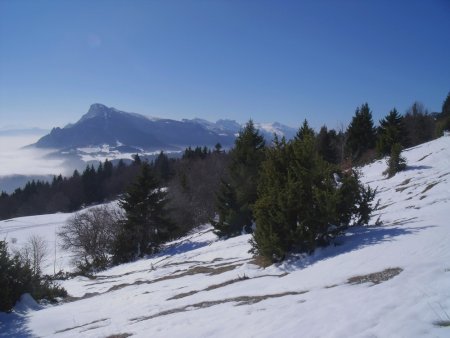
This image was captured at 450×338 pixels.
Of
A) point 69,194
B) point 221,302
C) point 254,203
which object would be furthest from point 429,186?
point 69,194

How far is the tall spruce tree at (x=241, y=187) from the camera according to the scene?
1046 inches

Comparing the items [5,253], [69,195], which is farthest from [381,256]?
[69,195]

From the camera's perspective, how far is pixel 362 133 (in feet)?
173

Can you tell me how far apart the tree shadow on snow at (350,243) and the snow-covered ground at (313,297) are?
4 centimetres

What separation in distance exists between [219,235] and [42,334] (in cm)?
1864

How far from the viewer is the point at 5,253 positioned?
46.9ft

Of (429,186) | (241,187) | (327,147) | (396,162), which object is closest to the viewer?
(429,186)

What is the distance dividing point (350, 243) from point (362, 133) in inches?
1770

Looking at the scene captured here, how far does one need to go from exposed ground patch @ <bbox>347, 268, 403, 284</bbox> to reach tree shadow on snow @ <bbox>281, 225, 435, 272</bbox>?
296cm

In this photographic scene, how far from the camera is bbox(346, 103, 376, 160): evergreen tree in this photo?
172ft

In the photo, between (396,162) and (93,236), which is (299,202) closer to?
(396,162)

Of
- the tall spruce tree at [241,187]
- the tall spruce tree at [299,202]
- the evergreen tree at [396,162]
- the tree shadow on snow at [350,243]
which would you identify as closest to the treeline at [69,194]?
the tall spruce tree at [241,187]

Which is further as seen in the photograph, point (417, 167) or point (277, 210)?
point (417, 167)

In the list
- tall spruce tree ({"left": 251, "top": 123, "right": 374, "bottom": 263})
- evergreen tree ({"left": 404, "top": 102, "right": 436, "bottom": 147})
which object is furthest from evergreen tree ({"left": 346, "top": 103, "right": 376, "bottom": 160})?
tall spruce tree ({"left": 251, "top": 123, "right": 374, "bottom": 263})
